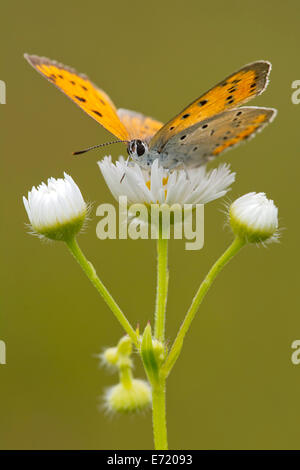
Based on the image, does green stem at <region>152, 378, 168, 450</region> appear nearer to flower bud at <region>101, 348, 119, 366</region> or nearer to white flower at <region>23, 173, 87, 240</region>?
flower bud at <region>101, 348, 119, 366</region>

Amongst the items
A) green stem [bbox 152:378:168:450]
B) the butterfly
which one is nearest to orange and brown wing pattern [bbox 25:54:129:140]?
the butterfly

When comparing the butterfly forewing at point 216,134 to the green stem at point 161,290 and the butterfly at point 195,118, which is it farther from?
the green stem at point 161,290

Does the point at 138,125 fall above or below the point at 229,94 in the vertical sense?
above

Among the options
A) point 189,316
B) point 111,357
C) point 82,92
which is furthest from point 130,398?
point 82,92

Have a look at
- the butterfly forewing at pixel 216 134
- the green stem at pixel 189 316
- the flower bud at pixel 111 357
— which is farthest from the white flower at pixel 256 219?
the flower bud at pixel 111 357

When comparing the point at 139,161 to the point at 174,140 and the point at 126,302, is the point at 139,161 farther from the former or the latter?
the point at 126,302

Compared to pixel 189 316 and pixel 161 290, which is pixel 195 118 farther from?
pixel 189 316
